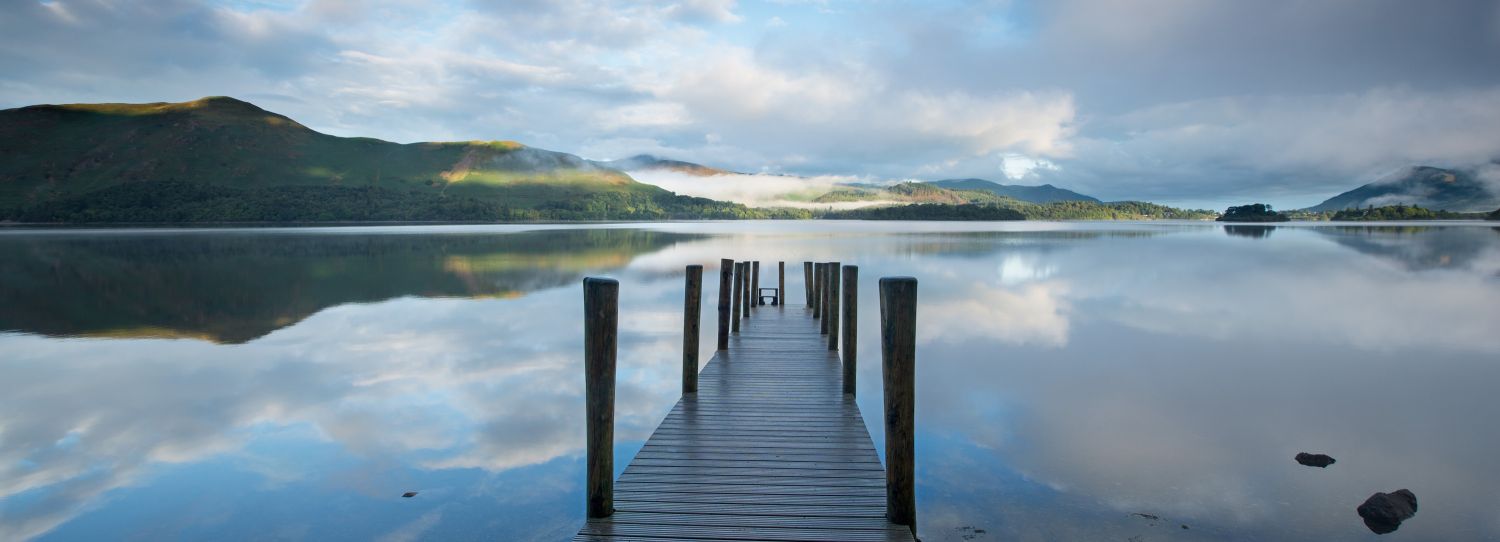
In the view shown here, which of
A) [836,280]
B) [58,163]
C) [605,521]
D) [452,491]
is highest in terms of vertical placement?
[58,163]

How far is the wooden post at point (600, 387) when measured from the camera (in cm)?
506

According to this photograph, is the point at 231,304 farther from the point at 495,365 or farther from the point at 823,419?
the point at 823,419

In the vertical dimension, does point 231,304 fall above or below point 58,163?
below

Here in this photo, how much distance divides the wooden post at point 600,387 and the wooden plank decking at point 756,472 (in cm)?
20

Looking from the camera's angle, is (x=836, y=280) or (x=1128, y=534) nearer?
(x=1128, y=534)

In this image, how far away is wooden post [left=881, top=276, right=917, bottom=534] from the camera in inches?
199

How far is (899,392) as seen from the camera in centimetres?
515

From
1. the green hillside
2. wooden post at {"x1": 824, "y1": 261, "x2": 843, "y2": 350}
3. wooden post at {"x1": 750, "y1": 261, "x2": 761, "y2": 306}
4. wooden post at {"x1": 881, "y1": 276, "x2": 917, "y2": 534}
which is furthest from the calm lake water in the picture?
the green hillside

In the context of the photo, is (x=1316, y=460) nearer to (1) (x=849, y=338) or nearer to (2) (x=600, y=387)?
(1) (x=849, y=338)

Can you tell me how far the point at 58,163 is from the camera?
164 m

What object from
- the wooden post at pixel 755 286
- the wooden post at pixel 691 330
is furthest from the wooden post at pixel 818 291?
the wooden post at pixel 691 330

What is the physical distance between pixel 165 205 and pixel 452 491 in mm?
163426

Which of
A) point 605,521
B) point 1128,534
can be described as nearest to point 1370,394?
point 1128,534

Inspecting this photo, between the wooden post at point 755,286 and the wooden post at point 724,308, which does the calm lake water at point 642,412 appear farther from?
the wooden post at point 755,286
